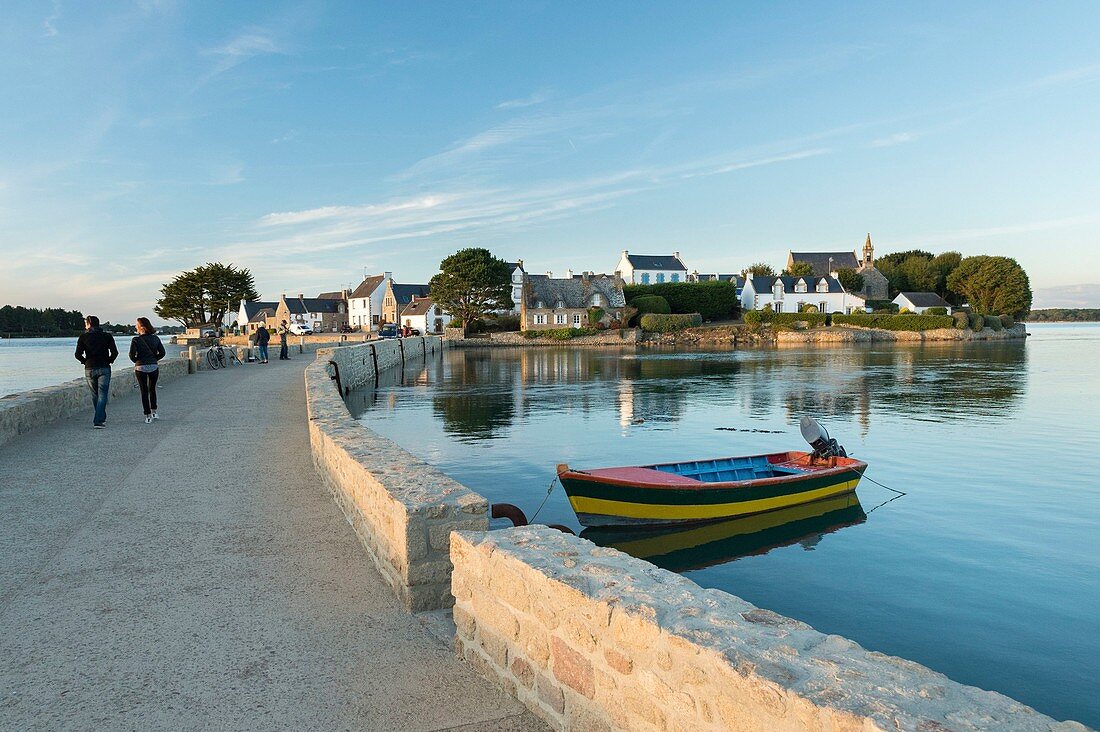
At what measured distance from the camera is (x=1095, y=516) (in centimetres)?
1351

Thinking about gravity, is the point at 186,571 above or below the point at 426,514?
below

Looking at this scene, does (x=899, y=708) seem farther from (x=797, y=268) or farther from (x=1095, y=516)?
(x=797, y=268)

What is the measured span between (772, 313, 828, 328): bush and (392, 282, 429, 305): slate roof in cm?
5166

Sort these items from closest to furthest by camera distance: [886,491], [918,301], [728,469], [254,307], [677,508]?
[677,508] → [728,469] → [886,491] → [918,301] → [254,307]

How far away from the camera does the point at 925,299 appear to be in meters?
106

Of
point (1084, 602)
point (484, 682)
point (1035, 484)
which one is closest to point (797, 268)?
point (1035, 484)

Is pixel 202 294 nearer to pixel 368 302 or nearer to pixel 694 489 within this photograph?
pixel 368 302

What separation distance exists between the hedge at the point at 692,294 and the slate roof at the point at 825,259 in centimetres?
2439

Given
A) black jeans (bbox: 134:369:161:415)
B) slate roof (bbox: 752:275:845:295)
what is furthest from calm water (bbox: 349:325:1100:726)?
slate roof (bbox: 752:275:845:295)

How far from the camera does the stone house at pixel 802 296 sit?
102562 mm

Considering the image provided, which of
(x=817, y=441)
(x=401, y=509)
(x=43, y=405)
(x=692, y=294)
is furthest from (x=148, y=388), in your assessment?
(x=692, y=294)

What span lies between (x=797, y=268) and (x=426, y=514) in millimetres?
114619

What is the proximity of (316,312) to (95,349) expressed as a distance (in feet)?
357

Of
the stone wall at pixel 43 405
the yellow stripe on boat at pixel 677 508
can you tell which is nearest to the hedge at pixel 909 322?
the yellow stripe on boat at pixel 677 508
